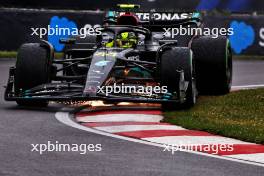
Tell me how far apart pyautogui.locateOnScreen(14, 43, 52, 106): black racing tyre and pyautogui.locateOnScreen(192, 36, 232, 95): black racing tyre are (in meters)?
2.66

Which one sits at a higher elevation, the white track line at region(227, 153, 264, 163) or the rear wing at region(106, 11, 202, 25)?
the rear wing at region(106, 11, 202, 25)

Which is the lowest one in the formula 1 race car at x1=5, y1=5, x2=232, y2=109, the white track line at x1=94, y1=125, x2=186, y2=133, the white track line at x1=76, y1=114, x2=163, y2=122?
the white track line at x1=94, y1=125, x2=186, y2=133

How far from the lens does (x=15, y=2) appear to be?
25.7 meters

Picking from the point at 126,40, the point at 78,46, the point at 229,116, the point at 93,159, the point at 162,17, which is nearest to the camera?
the point at 93,159

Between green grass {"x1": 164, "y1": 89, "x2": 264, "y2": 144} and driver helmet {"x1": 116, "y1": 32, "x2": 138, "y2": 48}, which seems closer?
green grass {"x1": 164, "y1": 89, "x2": 264, "y2": 144}

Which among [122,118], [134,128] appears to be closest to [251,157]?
[134,128]

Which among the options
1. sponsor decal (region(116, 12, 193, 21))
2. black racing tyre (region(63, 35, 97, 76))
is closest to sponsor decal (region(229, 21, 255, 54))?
sponsor decal (region(116, 12, 193, 21))

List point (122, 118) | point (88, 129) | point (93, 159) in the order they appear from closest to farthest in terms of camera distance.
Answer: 1. point (93, 159)
2. point (88, 129)
3. point (122, 118)

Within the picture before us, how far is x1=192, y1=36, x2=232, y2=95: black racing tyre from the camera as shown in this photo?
44.8 feet

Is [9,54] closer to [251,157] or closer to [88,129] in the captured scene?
[88,129]

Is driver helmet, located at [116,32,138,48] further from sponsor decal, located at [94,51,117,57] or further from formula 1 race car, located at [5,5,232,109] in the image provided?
sponsor decal, located at [94,51,117,57]

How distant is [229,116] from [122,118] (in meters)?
1.47

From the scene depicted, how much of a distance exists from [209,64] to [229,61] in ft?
3.24

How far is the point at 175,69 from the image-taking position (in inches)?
464
